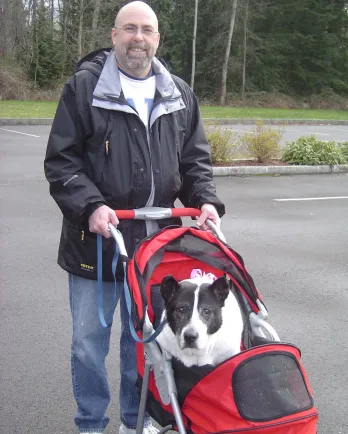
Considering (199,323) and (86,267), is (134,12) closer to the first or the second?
(86,267)

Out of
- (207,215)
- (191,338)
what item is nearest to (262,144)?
(207,215)

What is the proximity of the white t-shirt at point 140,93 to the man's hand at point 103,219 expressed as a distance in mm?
505

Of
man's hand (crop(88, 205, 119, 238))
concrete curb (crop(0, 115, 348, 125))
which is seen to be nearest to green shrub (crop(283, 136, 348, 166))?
concrete curb (crop(0, 115, 348, 125))

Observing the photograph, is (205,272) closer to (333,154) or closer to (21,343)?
(21,343)

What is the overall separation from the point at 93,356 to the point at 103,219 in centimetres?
83

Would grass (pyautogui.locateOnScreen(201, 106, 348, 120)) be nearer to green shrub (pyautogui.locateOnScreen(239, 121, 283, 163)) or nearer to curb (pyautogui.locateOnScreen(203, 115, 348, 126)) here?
curb (pyautogui.locateOnScreen(203, 115, 348, 126))

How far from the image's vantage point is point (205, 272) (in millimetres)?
3219

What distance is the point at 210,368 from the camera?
2705mm

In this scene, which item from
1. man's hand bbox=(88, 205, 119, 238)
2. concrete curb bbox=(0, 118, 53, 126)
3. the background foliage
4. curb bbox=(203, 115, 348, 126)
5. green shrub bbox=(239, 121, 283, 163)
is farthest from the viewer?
the background foliage

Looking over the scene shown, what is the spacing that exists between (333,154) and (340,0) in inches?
1399

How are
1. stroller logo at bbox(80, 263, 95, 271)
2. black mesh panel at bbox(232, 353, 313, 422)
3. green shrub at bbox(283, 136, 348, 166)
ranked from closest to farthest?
black mesh panel at bbox(232, 353, 313, 422) → stroller logo at bbox(80, 263, 95, 271) → green shrub at bbox(283, 136, 348, 166)

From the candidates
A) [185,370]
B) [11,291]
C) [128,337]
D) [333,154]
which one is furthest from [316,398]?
[333,154]

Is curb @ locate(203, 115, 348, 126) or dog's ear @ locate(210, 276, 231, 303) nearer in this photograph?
dog's ear @ locate(210, 276, 231, 303)

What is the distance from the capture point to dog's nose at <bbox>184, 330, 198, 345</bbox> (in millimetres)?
2625
